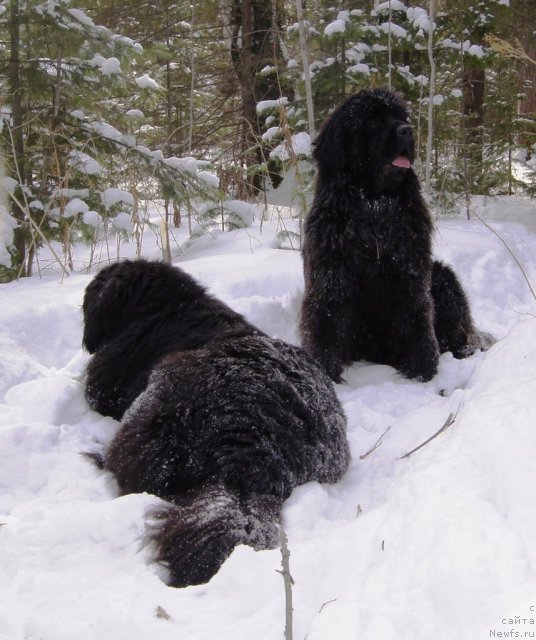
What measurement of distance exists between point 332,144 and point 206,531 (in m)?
2.84

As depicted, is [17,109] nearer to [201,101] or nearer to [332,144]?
[332,144]

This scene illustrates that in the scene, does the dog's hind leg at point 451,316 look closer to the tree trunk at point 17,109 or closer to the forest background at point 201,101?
the forest background at point 201,101

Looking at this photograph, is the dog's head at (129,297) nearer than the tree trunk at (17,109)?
Yes

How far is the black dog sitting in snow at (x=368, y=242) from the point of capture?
3.91m

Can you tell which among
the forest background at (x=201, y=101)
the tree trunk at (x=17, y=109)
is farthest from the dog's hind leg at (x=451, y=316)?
the tree trunk at (x=17, y=109)

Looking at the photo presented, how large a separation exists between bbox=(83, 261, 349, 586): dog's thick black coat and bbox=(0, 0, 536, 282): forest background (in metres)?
2.08

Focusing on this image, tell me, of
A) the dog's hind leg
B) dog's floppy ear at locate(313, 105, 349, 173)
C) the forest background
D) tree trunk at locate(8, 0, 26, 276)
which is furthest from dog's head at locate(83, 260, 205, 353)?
tree trunk at locate(8, 0, 26, 276)

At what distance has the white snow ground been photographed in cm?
127

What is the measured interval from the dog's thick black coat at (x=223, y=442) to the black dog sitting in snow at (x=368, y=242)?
90 cm

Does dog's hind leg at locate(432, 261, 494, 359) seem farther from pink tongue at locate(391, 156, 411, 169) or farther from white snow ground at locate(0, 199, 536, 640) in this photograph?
pink tongue at locate(391, 156, 411, 169)

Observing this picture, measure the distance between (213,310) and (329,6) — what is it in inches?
264

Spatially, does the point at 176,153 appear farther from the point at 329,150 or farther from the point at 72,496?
the point at 72,496

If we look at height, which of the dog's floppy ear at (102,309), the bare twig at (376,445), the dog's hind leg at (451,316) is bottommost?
the bare twig at (376,445)

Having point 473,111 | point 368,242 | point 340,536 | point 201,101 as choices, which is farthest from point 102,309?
point 473,111
